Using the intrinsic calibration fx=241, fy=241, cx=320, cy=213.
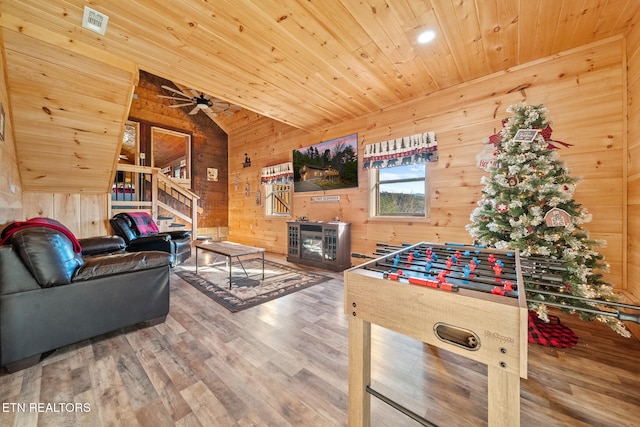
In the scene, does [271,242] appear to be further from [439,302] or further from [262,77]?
[439,302]

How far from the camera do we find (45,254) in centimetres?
157

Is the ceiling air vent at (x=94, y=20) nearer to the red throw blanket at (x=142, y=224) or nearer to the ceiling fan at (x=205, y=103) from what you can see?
the red throw blanket at (x=142, y=224)

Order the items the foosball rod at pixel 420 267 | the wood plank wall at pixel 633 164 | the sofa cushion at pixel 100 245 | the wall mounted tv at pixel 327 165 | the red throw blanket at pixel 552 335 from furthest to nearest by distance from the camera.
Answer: the wall mounted tv at pixel 327 165
the sofa cushion at pixel 100 245
the wood plank wall at pixel 633 164
the red throw blanket at pixel 552 335
the foosball rod at pixel 420 267

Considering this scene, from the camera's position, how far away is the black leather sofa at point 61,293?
4.92ft

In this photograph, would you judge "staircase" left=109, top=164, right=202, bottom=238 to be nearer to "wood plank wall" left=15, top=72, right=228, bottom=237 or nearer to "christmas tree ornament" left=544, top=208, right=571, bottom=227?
"wood plank wall" left=15, top=72, right=228, bottom=237

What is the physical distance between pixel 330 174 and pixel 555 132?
3028 mm

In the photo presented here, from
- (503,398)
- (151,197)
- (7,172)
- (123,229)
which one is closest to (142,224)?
(123,229)

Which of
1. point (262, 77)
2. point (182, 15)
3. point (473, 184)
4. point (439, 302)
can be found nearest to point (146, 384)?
point (439, 302)

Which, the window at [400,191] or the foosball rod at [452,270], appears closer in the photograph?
the foosball rod at [452,270]

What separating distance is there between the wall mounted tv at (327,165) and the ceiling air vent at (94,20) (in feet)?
10.5

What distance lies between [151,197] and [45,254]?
3.93 metres

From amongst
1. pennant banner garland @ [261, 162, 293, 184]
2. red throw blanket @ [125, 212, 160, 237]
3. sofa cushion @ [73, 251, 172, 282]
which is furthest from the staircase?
sofa cushion @ [73, 251, 172, 282]

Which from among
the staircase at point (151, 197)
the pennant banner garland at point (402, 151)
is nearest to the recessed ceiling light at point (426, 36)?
the pennant banner garland at point (402, 151)

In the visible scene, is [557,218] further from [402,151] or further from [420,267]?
[402,151]
